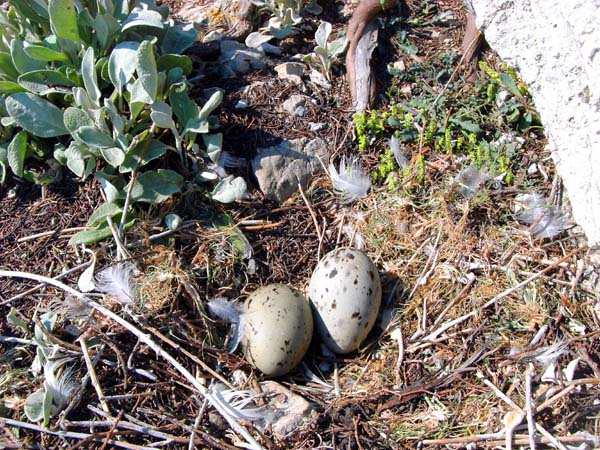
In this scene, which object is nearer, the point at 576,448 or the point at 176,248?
the point at 576,448

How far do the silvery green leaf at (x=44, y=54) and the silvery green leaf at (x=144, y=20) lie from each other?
32 cm

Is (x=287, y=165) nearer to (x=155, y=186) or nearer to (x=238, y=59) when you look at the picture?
(x=155, y=186)

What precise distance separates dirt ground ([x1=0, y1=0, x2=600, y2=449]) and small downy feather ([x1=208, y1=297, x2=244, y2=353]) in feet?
0.17

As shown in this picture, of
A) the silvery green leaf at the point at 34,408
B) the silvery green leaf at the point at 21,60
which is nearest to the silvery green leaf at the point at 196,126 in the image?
the silvery green leaf at the point at 21,60

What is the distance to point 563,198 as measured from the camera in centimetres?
294

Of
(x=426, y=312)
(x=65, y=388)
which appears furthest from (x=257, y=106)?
(x=65, y=388)

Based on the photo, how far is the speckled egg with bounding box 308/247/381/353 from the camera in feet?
8.95

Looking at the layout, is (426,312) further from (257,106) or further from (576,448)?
(257,106)

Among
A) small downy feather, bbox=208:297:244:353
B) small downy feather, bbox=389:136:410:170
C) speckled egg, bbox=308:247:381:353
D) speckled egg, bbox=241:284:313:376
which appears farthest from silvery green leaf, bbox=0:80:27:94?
small downy feather, bbox=389:136:410:170

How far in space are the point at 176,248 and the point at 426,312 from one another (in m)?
1.17

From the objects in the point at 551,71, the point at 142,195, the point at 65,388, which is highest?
the point at 551,71

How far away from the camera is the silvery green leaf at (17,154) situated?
302 cm

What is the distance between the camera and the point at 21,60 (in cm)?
302

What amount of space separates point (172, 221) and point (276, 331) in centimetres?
71
